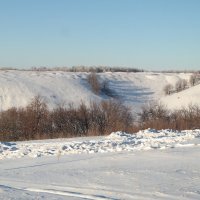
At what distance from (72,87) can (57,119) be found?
40165mm

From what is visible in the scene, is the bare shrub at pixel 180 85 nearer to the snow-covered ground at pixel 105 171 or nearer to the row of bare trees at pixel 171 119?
the row of bare trees at pixel 171 119

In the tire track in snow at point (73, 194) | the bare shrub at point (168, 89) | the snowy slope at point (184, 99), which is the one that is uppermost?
the bare shrub at point (168, 89)

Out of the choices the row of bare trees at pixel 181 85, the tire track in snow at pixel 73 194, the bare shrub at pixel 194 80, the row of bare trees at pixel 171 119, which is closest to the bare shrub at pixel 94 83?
the row of bare trees at pixel 181 85

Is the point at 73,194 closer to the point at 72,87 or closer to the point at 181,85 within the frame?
the point at 72,87

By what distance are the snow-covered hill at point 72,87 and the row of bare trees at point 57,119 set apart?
20.2m

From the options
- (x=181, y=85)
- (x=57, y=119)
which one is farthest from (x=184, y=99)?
(x=57, y=119)

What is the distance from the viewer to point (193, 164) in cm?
1157

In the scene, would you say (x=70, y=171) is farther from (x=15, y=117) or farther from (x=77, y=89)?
(x=77, y=89)

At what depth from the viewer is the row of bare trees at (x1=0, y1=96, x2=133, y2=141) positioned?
113 feet

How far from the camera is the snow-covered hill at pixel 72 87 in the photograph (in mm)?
68000

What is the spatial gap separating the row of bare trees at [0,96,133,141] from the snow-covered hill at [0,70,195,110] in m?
20.2

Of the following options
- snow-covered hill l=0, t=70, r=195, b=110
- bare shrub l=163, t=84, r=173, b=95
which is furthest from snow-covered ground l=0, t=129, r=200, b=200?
bare shrub l=163, t=84, r=173, b=95

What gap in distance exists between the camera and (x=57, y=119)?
36.1 metres

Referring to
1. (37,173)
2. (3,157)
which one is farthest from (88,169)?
(3,157)
